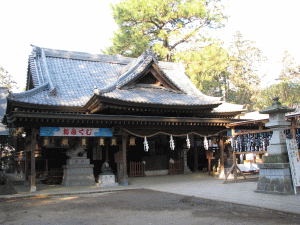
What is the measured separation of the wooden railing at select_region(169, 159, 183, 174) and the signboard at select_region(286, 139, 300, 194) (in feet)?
36.8

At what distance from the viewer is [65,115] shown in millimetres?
13180

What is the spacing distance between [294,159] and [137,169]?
1138 cm

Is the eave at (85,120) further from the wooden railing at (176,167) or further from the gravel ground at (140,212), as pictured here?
the wooden railing at (176,167)

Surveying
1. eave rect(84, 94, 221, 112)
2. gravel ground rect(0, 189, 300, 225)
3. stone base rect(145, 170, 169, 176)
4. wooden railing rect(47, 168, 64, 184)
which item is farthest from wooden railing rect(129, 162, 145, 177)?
gravel ground rect(0, 189, 300, 225)

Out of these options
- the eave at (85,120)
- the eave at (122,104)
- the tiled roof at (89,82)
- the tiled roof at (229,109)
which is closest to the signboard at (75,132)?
the eave at (85,120)

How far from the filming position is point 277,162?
10141 mm

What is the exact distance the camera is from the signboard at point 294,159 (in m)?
9.77

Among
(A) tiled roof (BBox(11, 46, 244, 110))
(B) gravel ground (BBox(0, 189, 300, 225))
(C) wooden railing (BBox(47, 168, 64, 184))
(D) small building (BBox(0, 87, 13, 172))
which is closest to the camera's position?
(B) gravel ground (BBox(0, 189, 300, 225))

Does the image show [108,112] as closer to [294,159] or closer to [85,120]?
[85,120]

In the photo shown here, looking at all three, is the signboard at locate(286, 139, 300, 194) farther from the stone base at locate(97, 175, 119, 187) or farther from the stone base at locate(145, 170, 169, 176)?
the stone base at locate(145, 170, 169, 176)

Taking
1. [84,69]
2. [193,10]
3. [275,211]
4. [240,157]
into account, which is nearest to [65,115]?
[84,69]

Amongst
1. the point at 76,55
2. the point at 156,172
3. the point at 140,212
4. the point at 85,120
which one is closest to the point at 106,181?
→ the point at 85,120

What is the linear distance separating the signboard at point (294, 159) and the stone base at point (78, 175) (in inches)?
408

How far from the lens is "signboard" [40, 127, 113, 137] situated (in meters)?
13.5
